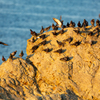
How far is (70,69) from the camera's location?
1975 centimetres

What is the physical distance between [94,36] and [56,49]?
4.18 m

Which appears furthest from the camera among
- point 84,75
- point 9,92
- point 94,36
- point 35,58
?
point 94,36

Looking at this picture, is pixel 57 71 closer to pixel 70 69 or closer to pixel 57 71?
pixel 57 71

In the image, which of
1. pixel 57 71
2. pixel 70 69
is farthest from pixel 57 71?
pixel 70 69

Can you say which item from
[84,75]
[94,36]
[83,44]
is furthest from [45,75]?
[94,36]

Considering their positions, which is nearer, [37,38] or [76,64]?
[76,64]

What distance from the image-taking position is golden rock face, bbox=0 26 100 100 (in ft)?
61.1

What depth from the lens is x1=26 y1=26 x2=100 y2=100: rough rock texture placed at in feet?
62.7

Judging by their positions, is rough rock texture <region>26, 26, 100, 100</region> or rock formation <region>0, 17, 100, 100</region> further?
rough rock texture <region>26, 26, 100, 100</region>

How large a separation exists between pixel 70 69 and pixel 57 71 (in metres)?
1.16

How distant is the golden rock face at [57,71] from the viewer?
18609mm

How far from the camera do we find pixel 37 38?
22609 mm

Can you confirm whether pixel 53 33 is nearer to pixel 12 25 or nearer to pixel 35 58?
pixel 35 58

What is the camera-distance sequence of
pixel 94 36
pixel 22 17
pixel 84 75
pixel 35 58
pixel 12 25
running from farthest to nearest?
1. pixel 22 17
2. pixel 12 25
3. pixel 94 36
4. pixel 35 58
5. pixel 84 75
